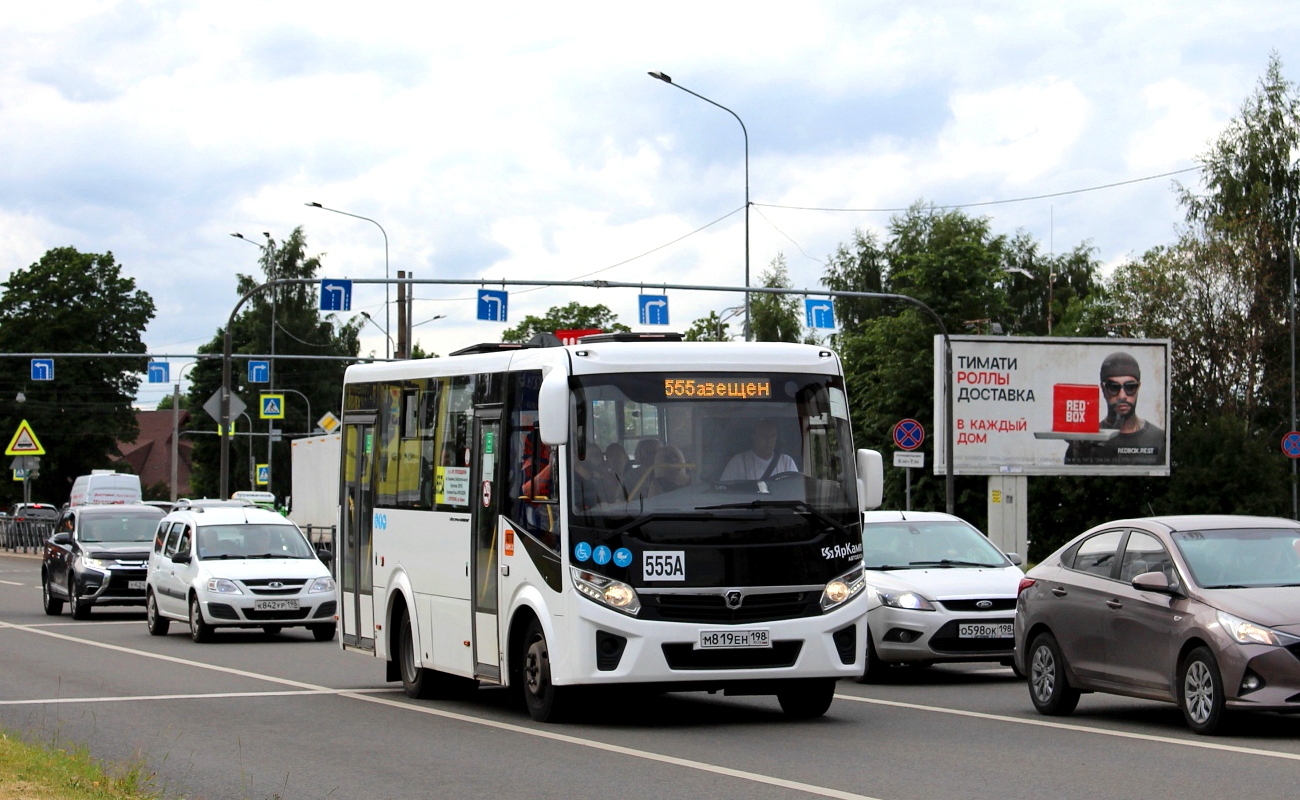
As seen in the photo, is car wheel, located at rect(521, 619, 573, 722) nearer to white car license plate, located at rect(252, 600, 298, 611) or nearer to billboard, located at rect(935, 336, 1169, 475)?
white car license plate, located at rect(252, 600, 298, 611)

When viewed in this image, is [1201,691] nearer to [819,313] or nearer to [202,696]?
[202,696]

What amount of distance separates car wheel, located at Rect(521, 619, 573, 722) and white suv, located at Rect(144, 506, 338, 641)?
9679mm

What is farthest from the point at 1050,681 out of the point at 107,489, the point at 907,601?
the point at 107,489

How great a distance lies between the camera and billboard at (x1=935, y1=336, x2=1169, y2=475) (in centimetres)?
4403

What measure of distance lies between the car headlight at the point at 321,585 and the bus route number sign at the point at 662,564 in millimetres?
12848

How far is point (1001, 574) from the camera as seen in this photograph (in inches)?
695

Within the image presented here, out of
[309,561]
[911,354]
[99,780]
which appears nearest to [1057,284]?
[911,354]

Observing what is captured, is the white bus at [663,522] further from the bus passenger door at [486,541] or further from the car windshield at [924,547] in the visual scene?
the car windshield at [924,547]

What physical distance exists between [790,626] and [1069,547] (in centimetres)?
256

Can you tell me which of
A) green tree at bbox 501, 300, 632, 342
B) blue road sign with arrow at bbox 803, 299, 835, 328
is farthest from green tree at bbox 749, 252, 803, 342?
blue road sign with arrow at bbox 803, 299, 835, 328

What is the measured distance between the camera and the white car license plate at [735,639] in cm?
1255

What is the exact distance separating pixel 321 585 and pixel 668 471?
12873mm

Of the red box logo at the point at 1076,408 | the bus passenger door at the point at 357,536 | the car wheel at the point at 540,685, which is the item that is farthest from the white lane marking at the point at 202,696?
the red box logo at the point at 1076,408

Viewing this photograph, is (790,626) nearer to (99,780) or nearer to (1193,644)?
(1193,644)
